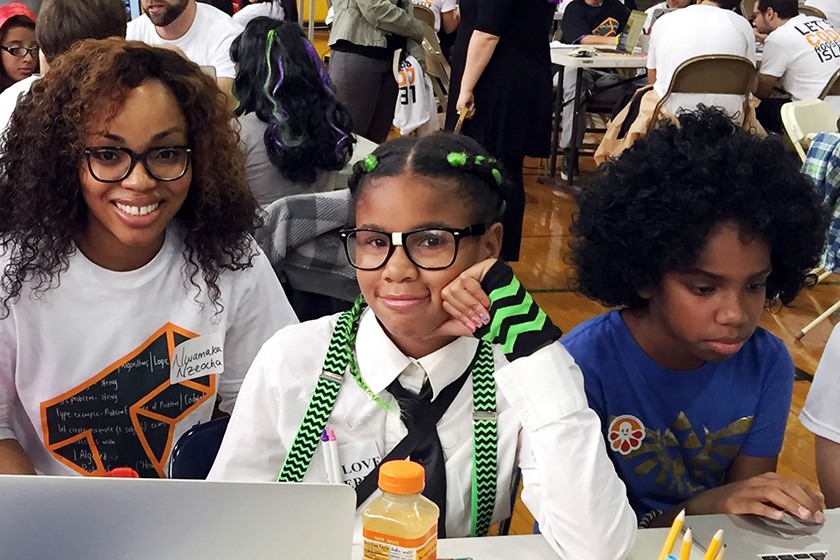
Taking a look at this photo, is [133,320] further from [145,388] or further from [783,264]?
[783,264]

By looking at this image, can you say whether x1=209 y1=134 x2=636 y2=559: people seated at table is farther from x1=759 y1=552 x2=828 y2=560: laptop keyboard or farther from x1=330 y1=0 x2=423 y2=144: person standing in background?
x1=330 y1=0 x2=423 y2=144: person standing in background

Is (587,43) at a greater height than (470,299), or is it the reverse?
(470,299)

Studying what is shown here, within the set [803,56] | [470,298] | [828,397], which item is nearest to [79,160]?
[470,298]

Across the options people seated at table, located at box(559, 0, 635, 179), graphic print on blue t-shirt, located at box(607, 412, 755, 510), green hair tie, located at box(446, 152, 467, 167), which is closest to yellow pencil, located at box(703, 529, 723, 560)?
graphic print on blue t-shirt, located at box(607, 412, 755, 510)

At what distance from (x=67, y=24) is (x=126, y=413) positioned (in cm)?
132

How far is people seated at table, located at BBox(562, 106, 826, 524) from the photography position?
4.57 ft

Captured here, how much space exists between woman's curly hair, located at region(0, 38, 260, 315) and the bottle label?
2.67 feet

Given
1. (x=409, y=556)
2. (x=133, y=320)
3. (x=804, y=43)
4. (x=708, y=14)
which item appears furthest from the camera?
(x=804, y=43)

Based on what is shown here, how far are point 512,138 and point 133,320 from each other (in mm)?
2644

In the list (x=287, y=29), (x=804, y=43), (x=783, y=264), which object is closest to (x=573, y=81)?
(x=804, y=43)

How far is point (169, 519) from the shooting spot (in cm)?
71

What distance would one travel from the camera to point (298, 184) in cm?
281

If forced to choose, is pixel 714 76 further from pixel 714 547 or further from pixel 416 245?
pixel 714 547

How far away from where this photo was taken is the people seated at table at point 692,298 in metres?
1.39
